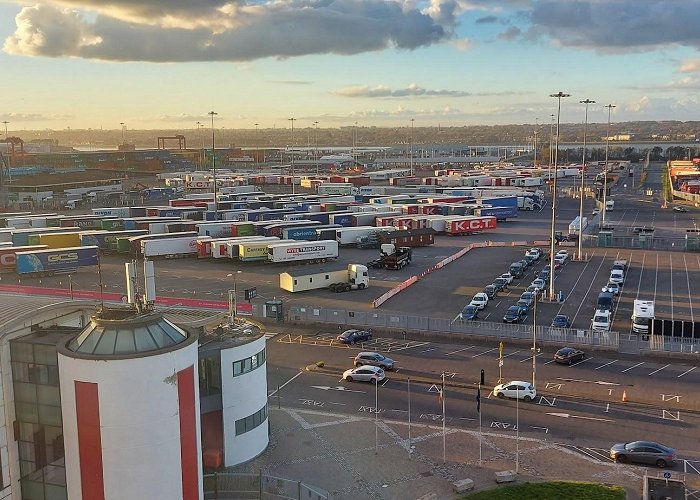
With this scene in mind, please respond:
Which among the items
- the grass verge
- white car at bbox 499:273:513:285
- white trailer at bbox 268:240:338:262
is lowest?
the grass verge

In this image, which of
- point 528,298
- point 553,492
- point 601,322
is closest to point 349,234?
point 528,298

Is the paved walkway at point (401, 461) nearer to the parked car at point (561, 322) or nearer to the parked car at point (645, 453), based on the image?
the parked car at point (645, 453)

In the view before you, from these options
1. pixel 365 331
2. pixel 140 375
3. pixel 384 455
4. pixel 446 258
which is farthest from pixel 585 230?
pixel 140 375

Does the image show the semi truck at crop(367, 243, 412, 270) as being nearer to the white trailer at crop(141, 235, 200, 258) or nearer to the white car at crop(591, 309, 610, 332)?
the white trailer at crop(141, 235, 200, 258)

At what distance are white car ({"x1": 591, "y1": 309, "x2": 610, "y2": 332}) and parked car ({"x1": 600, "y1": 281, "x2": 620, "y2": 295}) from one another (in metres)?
6.82

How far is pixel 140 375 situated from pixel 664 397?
21.4 meters

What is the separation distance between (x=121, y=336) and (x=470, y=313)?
26.6 metres

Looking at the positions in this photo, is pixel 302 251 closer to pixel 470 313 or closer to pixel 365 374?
pixel 470 313

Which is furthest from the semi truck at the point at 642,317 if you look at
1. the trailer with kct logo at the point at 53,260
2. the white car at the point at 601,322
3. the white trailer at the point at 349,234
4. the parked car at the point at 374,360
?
the trailer with kct logo at the point at 53,260

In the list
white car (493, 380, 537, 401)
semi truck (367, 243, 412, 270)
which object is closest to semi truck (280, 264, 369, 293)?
semi truck (367, 243, 412, 270)

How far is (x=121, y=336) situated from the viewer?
14023 millimetres

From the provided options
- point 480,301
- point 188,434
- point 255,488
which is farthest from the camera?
point 480,301

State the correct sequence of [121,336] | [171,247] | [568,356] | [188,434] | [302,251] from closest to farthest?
[121,336], [188,434], [568,356], [302,251], [171,247]

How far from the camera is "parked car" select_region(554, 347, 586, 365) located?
30.5 meters
